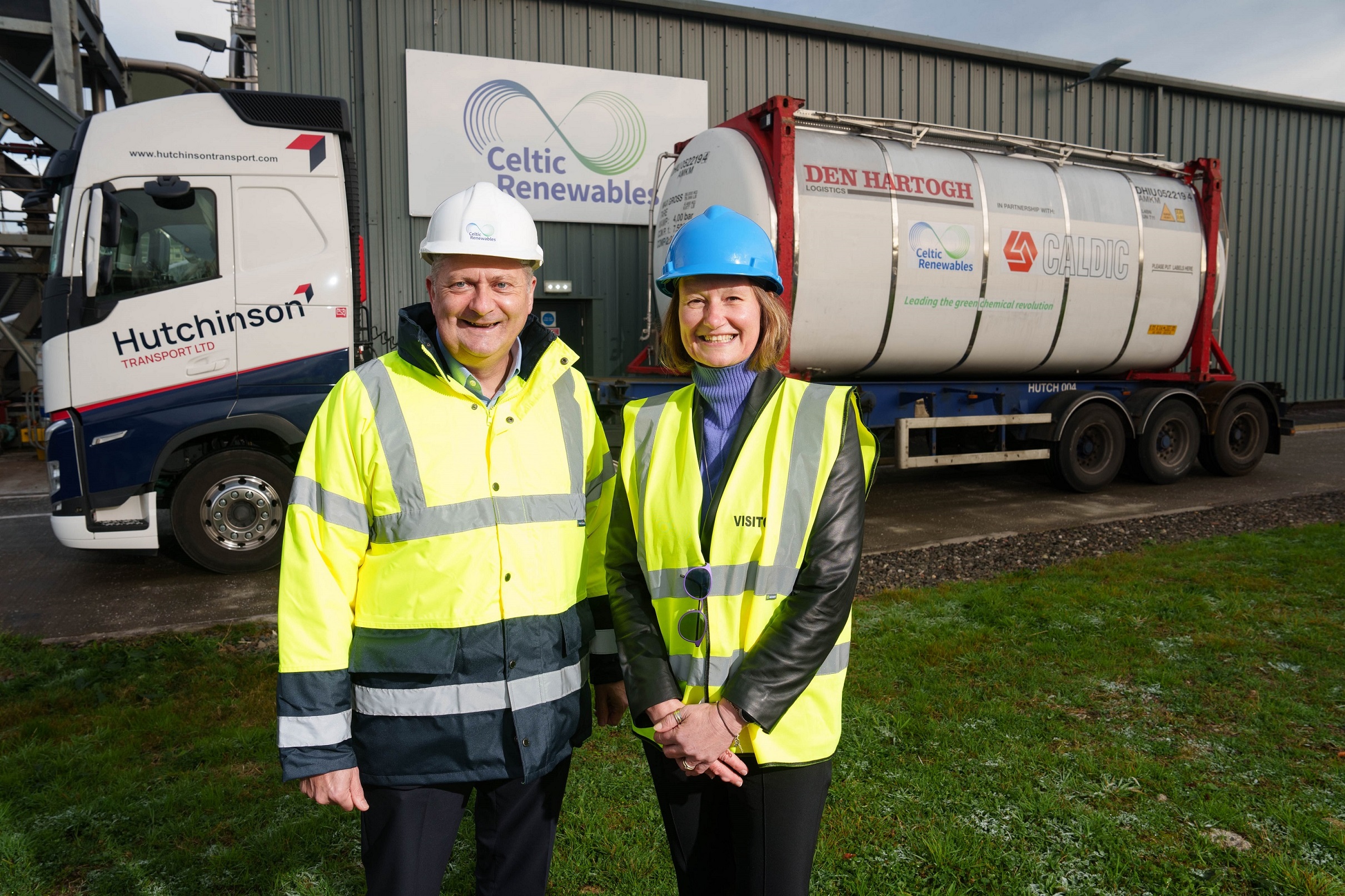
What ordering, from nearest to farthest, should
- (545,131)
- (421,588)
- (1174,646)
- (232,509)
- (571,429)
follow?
(421,588) → (571,429) → (1174,646) → (232,509) → (545,131)

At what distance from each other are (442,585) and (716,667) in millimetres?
579

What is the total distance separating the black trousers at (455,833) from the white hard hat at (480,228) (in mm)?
1112

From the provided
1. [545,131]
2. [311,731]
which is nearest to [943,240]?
[545,131]

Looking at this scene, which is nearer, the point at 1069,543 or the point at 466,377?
the point at 466,377

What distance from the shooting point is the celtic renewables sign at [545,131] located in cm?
1035

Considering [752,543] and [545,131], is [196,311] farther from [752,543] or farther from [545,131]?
[545,131]

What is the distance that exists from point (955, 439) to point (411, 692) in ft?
27.4

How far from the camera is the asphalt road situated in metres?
5.25

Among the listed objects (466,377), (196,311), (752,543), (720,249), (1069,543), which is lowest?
(1069,543)

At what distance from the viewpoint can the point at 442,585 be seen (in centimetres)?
172

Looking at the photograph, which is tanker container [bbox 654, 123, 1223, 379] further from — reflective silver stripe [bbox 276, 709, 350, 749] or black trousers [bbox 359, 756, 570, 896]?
reflective silver stripe [bbox 276, 709, 350, 749]

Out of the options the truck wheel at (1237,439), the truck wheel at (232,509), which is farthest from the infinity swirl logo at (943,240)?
the truck wheel at (232,509)

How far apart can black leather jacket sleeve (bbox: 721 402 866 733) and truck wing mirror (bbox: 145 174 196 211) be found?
5.34m

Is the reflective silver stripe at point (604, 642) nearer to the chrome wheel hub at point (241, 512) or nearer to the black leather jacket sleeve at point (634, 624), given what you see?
the black leather jacket sleeve at point (634, 624)
